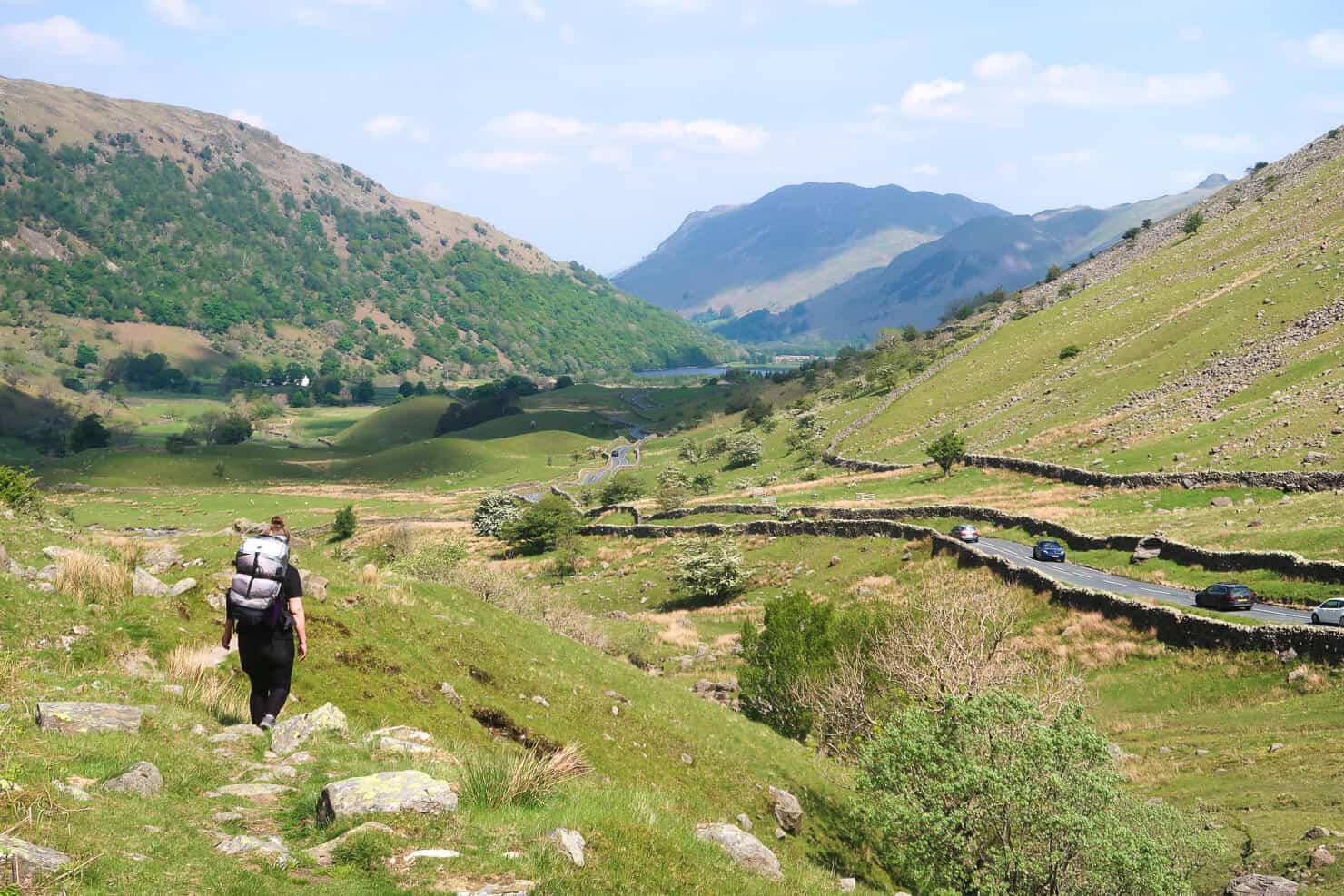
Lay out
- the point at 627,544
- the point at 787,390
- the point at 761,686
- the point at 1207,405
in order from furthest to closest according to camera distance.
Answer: the point at 787,390
the point at 627,544
the point at 1207,405
the point at 761,686

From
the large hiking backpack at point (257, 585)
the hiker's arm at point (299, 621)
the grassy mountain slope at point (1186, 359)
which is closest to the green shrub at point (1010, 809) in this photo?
the hiker's arm at point (299, 621)

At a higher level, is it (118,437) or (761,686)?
(118,437)

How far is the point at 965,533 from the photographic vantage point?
4956cm

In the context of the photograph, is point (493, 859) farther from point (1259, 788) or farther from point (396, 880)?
point (1259, 788)

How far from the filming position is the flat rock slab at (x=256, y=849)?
809 cm

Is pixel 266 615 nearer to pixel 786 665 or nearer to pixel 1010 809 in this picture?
pixel 1010 809

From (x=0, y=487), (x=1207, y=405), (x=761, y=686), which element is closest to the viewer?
(x=761, y=686)

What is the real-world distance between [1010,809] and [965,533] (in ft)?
121

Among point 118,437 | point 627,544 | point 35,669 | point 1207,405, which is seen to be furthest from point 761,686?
point 118,437

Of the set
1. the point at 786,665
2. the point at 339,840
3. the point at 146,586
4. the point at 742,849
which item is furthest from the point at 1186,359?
the point at 339,840

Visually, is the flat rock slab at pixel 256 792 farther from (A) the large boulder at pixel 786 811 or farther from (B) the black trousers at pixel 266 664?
(A) the large boulder at pixel 786 811

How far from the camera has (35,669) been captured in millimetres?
12281

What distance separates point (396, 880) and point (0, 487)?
140 feet

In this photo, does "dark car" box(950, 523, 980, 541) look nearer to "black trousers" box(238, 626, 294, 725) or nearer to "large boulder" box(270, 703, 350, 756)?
"large boulder" box(270, 703, 350, 756)
